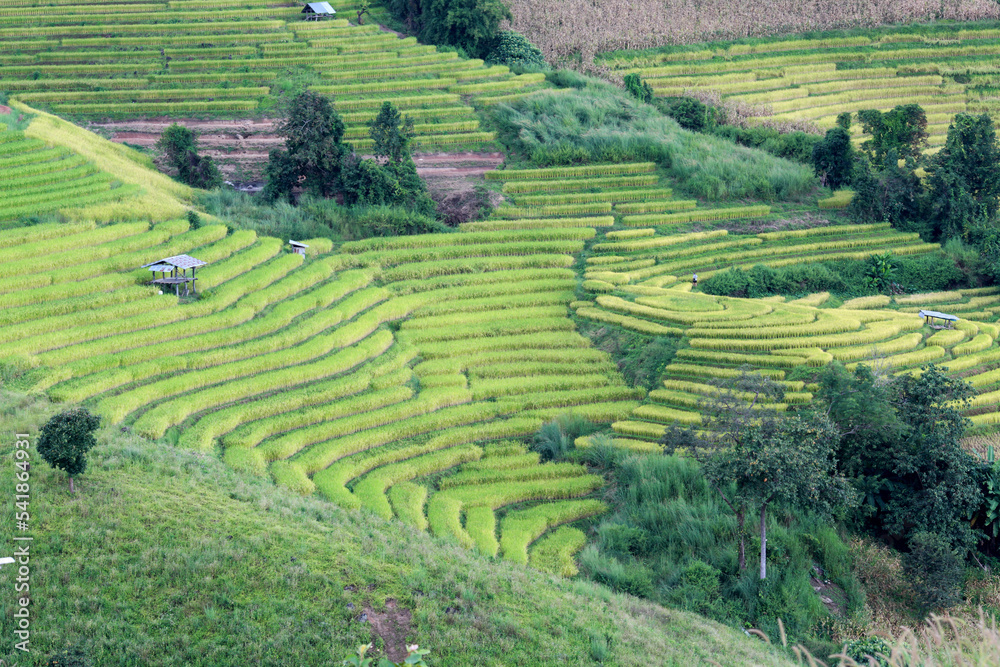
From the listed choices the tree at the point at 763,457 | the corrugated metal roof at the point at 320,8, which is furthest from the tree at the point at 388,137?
the tree at the point at 763,457

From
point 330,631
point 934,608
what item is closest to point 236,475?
point 330,631

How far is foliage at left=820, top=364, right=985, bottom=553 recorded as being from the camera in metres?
23.4

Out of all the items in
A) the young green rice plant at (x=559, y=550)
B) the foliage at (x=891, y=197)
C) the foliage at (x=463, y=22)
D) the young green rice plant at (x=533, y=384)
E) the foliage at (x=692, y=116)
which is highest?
the foliage at (x=463, y=22)

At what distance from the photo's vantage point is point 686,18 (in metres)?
56.3

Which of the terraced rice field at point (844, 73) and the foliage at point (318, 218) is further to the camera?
the terraced rice field at point (844, 73)

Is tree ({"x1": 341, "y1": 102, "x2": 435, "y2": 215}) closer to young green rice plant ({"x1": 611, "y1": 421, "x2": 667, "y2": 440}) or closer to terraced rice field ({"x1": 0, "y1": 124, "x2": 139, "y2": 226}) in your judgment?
terraced rice field ({"x1": 0, "y1": 124, "x2": 139, "y2": 226})

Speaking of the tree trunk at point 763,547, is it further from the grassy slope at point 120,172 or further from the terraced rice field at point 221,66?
the terraced rice field at point 221,66

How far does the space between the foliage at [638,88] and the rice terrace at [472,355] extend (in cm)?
104

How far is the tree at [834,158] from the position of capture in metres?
41.2

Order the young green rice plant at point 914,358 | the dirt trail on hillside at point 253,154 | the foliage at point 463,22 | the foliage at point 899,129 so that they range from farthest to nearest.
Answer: the foliage at point 463,22, the foliage at point 899,129, the dirt trail on hillside at point 253,154, the young green rice plant at point 914,358

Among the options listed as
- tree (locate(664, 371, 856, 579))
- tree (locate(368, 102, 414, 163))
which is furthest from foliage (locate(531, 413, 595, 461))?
tree (locate(368, 102, 414, 163))

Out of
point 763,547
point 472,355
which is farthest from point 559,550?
point 472,355

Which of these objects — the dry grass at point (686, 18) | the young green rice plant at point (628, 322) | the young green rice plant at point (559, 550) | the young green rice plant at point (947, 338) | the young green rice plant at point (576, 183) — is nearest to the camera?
the young green rice plant at point (559, 550)

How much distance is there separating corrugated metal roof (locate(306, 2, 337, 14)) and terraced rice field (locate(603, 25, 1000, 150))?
13.9 m
